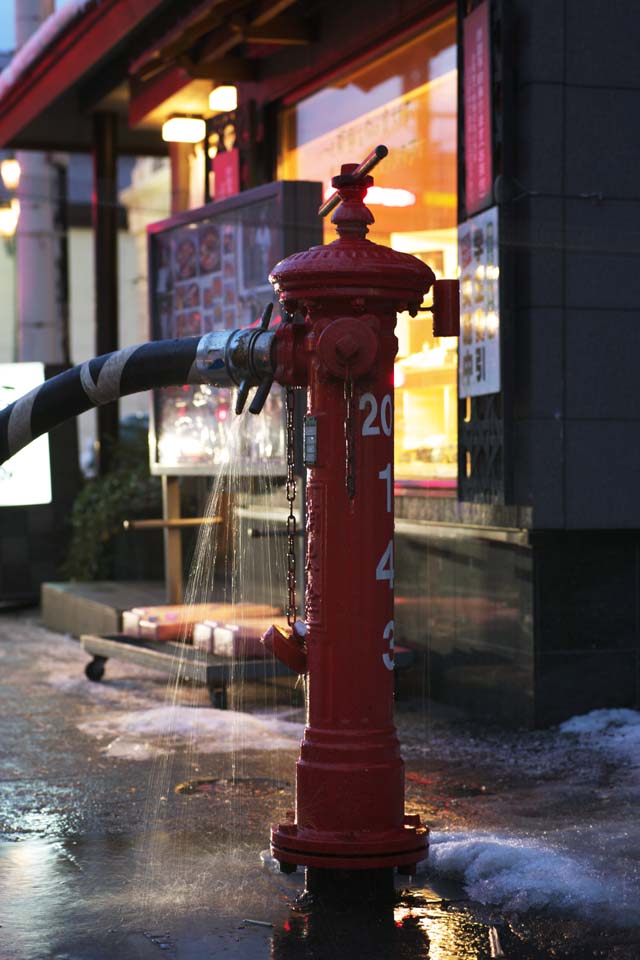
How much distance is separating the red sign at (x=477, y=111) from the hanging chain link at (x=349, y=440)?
3381 millimetres

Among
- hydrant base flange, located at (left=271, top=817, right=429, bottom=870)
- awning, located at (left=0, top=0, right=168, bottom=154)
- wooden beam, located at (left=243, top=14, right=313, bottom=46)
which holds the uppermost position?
awning, located at (left=0, top=0, right=168, bottom=154)

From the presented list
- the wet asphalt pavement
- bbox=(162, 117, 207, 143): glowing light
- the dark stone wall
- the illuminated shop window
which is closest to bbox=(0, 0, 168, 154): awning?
bbox=(162, 117, 207, 143): glowing light

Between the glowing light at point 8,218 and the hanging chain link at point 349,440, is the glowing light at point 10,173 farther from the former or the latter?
the hanging chain link at point 349,440

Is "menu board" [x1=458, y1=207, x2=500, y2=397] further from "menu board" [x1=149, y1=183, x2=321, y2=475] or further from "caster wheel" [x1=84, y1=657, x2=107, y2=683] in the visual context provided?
"caster wheel" [x1=84, y1=657, x2=107, y2=683]

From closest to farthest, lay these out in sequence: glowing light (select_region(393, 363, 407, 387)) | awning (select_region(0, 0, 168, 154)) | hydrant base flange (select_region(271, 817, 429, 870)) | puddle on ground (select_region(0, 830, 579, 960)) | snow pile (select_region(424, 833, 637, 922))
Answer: puddle on ground (select_region(0, 830, 579, 960)) < snow pile (select_region(424, 833, 637, 922)) < hydrant base flange (select_region(271, 817, 429, 870)) < glowing light (select_region(393, 363, 407, 387)) < awning (select_region(0, 0, 168, 154))

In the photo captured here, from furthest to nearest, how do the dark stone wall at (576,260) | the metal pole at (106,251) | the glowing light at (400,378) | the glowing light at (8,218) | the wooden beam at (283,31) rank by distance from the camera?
the glowing light at (8,218)
the metal pole at (106,251)
the wooden beam at (283,31)
the glowing light at (400,378)
the dark stone wall at (576,260)

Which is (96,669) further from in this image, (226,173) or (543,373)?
(226,173)

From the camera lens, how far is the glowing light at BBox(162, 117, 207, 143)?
1395 cm

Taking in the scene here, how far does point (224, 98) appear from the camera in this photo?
1321cm

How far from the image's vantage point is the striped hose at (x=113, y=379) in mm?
5863

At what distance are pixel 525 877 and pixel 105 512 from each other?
379 inches

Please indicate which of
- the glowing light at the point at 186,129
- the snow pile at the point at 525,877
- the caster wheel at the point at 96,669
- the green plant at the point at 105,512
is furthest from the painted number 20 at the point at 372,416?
the green plant at the point at 105,512

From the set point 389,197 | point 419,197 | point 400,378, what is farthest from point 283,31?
point 400,378

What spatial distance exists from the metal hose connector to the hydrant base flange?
5.64 feet
